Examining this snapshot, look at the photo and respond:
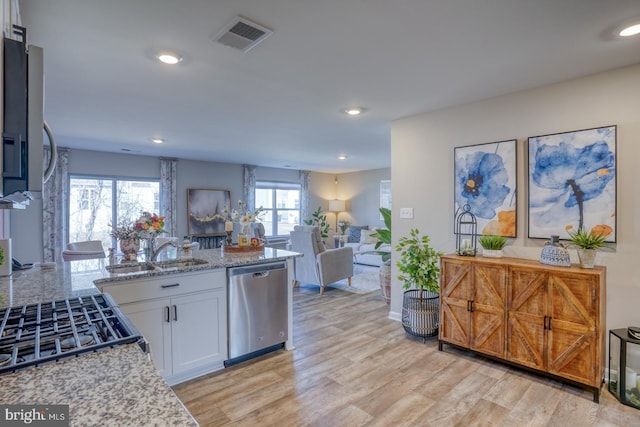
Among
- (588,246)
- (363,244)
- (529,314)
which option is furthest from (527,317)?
(363,244)

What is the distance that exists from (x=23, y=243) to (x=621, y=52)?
757 centimetres

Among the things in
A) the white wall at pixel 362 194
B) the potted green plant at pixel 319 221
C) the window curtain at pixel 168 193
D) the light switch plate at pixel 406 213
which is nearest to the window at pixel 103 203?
the window curtain at pixel 168 193

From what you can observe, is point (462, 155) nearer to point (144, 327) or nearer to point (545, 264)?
point (545, 264)

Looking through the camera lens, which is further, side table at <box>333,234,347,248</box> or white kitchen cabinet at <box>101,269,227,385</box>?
side table at <box>333,234,347,248</box>

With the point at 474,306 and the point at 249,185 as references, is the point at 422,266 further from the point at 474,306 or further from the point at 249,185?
the point at 249,185

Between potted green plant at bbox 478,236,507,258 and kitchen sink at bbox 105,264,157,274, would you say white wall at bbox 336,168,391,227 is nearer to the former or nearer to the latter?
potted green plant at bbox 478,236,507,258

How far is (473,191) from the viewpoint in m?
3.16

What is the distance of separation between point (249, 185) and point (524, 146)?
6.02 metres

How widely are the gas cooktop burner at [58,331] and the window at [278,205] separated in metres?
6.92

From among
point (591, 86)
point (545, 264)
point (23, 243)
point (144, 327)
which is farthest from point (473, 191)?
point (23, 243)

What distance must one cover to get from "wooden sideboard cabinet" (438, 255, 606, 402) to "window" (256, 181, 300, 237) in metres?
5.92

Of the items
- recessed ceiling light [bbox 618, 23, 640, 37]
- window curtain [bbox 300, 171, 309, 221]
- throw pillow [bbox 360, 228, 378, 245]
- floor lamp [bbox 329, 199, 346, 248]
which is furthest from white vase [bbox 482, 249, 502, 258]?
floor lamp [bbox 329, 199, 346, 248]

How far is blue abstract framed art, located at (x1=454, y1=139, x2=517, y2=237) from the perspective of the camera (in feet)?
9.64

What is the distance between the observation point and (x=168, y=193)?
21.7ft
